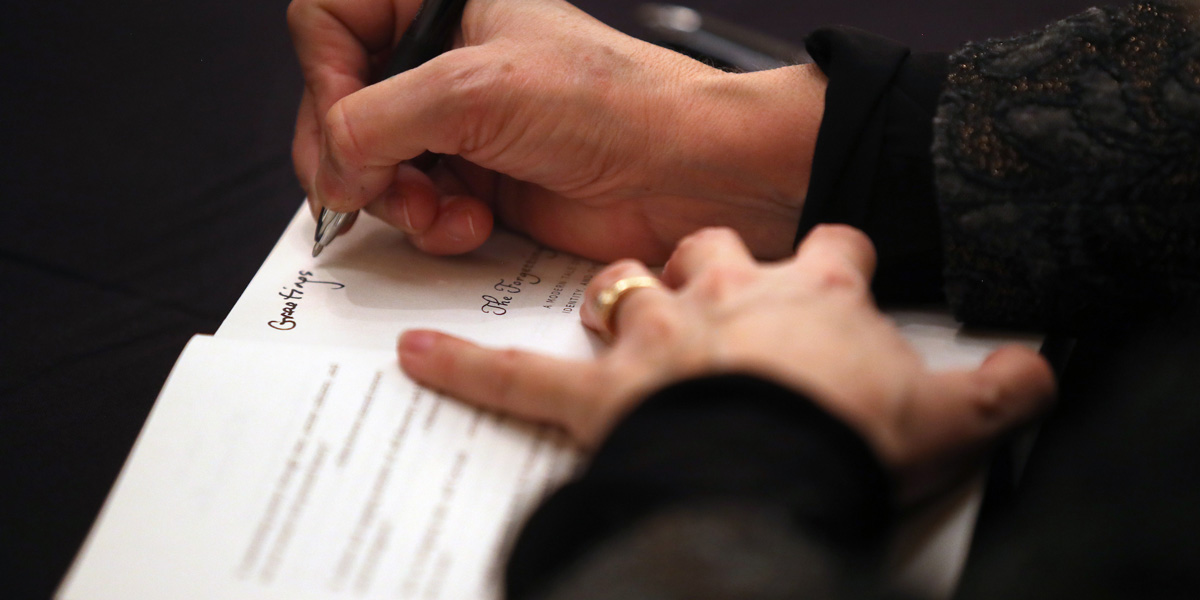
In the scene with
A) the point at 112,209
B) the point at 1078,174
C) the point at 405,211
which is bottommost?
the point at 112,209

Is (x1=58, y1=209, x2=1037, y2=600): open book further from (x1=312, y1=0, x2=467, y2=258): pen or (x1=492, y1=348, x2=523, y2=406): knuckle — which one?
(x1=312, y1=0, x2=467, y2=258): pen

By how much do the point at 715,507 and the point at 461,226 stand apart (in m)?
0.46

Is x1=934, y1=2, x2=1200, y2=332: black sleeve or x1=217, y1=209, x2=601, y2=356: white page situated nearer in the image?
x1=934, y1=2, x2=1200, y2=332: black sleeve

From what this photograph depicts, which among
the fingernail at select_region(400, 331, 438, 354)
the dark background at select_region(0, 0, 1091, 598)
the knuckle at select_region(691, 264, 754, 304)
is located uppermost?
the knuckle at select_region(691, 264, 754, 304)

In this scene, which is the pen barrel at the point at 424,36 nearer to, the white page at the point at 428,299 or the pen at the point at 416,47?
the pen at the point at 416,47

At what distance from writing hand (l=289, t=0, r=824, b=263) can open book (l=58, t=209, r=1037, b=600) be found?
0.15 meters

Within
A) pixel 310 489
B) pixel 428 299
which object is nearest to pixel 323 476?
pixel 310 489

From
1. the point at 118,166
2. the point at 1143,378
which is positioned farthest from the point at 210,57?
the point at 1143,378

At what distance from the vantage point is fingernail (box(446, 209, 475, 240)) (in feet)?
2.37

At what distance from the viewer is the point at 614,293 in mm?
527

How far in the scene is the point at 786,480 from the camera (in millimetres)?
346

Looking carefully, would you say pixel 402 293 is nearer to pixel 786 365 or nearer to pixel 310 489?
pixel 310 489

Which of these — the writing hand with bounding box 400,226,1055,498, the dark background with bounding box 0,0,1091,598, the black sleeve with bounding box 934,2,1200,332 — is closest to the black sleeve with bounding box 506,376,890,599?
the writing hand with bounding box 400,226,1055,498
